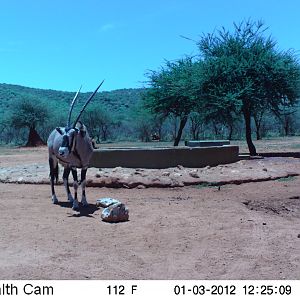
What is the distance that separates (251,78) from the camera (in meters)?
22.6

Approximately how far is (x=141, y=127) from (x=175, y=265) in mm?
51757

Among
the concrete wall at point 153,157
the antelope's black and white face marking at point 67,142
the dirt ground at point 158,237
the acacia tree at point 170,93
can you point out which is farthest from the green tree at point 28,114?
the antelope's black and white face marking at point 67,142

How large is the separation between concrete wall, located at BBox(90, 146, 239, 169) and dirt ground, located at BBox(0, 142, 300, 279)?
280 cm

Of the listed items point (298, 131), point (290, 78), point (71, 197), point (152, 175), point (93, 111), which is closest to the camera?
point (71, 197)

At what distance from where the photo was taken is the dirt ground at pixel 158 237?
611 centimetres

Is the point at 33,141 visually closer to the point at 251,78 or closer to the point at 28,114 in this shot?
the point at 28,114

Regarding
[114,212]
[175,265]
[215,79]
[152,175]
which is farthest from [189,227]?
[215,79]

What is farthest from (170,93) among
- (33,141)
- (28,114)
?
(28,114)

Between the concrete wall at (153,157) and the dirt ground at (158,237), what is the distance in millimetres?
2798

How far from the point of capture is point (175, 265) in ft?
20.8

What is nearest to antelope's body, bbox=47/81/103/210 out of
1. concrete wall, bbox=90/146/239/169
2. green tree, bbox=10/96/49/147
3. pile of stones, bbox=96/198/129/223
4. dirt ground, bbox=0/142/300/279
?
dirt ground, bbox=0/142/300/279

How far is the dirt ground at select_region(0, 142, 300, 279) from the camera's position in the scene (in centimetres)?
611
